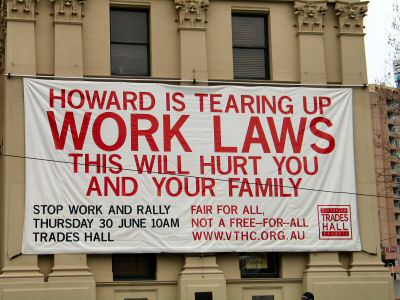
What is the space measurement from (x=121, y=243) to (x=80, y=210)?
57.3 inches

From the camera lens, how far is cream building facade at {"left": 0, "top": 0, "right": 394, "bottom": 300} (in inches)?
789

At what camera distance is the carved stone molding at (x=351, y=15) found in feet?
77.0

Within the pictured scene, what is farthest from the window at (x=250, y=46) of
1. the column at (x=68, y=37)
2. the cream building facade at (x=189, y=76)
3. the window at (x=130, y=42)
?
the column at (x=68, y=37)

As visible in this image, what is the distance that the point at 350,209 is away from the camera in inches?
878

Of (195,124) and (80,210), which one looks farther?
(195,124)

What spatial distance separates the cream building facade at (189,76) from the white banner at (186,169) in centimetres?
40

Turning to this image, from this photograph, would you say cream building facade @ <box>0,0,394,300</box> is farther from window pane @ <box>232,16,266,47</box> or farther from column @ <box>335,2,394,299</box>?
window pane @ <box>232,16,266,47</box>

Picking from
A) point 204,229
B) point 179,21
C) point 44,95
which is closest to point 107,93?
point 44,95

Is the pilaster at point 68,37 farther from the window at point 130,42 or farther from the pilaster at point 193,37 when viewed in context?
the pilaster at point 193,37

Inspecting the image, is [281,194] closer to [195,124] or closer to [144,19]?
[195,124]

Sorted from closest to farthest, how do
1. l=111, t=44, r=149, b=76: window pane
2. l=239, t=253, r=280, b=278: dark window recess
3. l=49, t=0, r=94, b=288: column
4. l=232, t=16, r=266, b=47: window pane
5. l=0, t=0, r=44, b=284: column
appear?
1. l=0, t=0, r=44, b=284: column
2. l=49, t=0, r=94, b=288: column
3. l=239, t=253, r=280, b=278: dark window recess
4. l=111, t=44, r=149, b=76: window pane
5. l=232, t=16, r=266, b=47: window pane

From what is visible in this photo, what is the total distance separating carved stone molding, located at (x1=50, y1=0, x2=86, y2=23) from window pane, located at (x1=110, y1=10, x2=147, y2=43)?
1291 mm

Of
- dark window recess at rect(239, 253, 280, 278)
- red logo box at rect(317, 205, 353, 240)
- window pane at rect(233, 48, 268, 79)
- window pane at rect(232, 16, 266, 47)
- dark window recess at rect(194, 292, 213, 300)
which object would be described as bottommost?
dark window recess at rect(194, 292, 213, 300)

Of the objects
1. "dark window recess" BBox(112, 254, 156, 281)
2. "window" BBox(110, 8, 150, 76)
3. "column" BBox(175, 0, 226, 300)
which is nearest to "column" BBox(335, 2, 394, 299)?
"column" BBox(175, 0, 226, 300)
